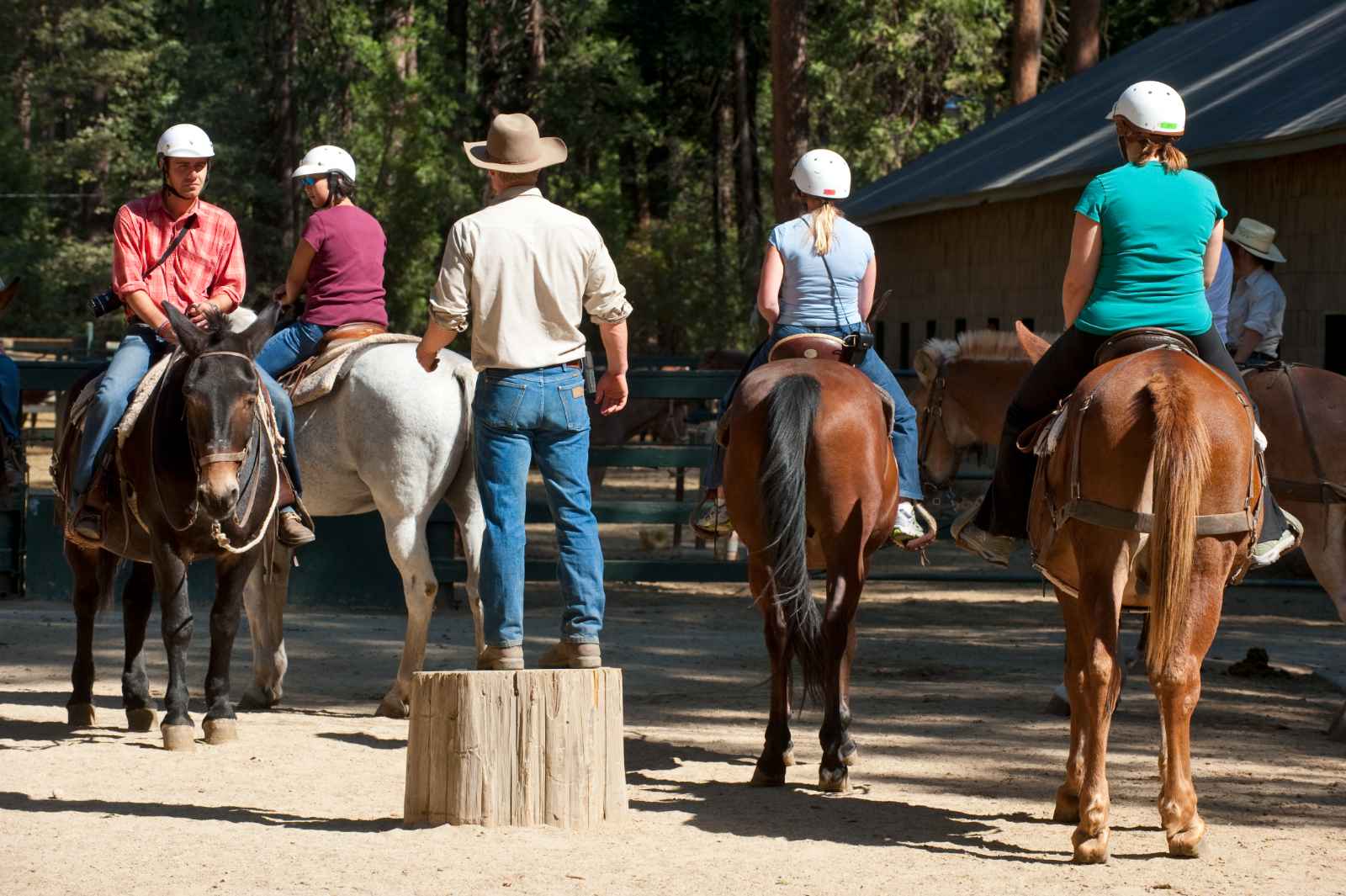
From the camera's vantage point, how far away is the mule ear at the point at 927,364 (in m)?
10.8

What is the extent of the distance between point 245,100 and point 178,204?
34.5m

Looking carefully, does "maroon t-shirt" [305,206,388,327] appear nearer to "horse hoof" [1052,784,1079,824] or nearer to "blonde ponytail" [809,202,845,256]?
Answer: "blonde ponytail" [809,202,845,256]

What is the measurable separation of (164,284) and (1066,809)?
497 centimetres

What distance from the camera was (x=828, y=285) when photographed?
27.2 ft

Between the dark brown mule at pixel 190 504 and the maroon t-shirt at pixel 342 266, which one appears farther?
the maroon t-shirt at pixel 342 266

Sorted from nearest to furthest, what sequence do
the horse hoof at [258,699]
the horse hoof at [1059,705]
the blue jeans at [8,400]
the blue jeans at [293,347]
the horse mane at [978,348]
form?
1. the horse hoof at [1059,705]
2. the horse hoof at [258,699]
3. the blue jeans at [293,347]
4. the blue jeans at [8,400]
5. the horse mane at [978,348]

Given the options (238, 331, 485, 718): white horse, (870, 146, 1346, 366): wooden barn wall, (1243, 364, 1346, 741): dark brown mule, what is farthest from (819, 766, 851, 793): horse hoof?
(870, 146, 1346, 366): wooden barn wall

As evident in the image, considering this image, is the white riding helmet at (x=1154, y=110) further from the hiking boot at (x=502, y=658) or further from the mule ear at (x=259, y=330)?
the mule ear at (x=259, y=330)

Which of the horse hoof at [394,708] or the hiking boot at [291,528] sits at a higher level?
the hiking boot at [291,528]

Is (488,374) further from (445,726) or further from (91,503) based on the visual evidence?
(91,503)

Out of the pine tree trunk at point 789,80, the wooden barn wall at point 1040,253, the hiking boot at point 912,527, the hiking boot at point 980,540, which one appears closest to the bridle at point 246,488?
the hiking boot at point 912,527

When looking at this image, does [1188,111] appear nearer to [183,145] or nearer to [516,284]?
[183,145]

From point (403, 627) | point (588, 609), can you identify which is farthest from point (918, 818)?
point (403, 627)

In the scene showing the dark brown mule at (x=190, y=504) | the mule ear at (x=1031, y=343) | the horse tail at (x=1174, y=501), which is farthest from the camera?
the mule ear at (x=1031, y=343)
